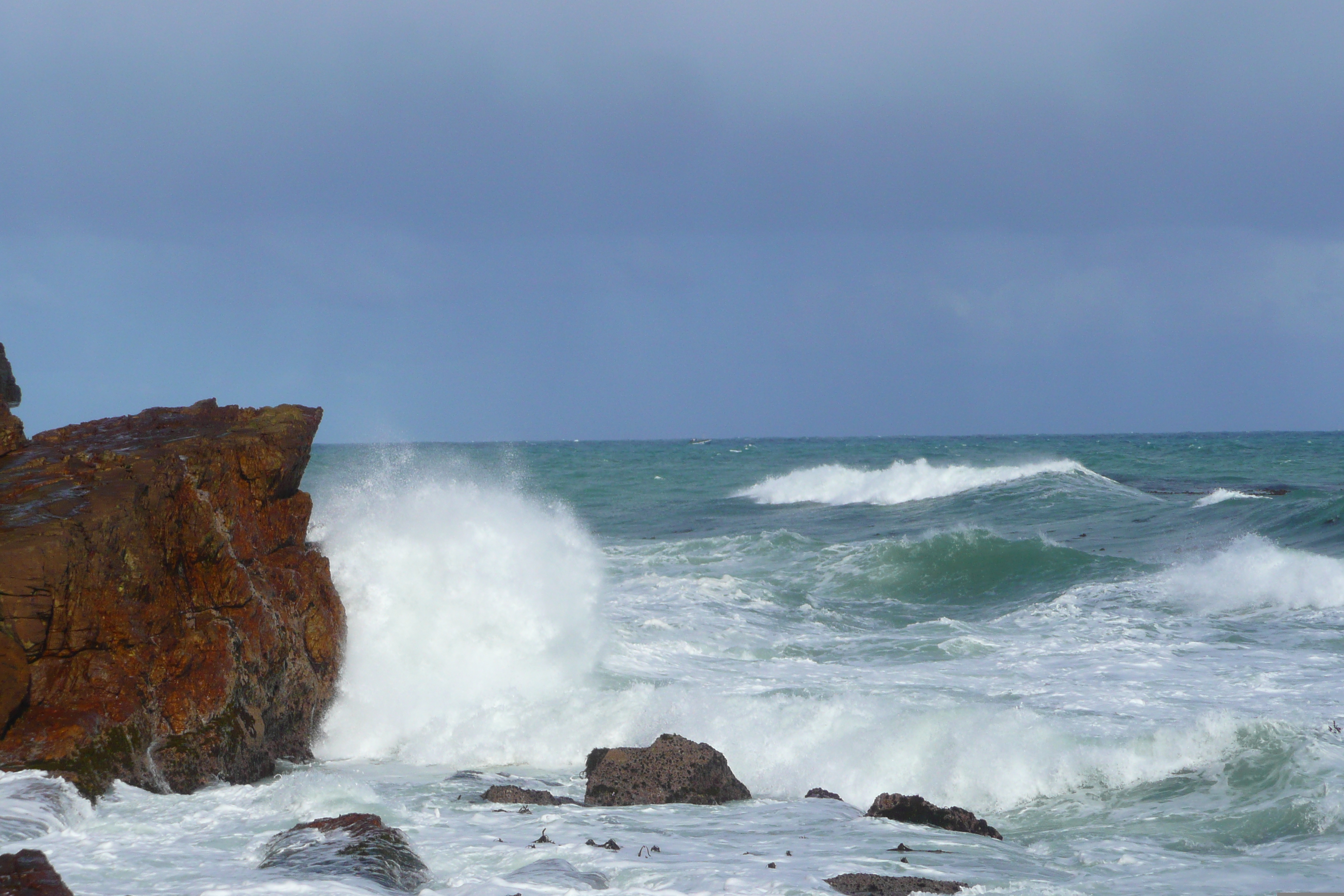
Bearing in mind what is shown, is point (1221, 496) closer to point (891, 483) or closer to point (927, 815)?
point (891, 483)

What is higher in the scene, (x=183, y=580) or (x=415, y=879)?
(x=183, y=580)

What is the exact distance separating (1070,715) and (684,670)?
3.67m

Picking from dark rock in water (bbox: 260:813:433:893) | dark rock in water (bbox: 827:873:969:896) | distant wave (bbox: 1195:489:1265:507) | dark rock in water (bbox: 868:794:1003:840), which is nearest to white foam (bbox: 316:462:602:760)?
dark rock in water (bbox: 260:813:433:893)

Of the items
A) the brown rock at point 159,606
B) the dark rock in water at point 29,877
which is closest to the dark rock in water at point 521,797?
the brown rock at point 159,606

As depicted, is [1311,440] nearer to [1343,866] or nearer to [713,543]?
[713,543]

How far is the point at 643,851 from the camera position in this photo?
5.32 metres

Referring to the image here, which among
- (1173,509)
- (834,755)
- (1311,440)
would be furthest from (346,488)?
(1311,440)

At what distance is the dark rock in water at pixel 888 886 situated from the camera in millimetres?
4711

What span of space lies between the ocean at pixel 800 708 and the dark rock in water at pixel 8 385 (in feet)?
8.86

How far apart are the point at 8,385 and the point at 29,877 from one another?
644cm

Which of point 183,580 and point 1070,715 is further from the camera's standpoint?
point 1070,715

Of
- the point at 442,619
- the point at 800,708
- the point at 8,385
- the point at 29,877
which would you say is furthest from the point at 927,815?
the point at 8,385

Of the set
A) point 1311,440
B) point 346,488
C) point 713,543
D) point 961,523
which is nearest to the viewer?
point 346,488

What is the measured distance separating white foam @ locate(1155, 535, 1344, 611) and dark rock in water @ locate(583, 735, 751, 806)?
8.62m
